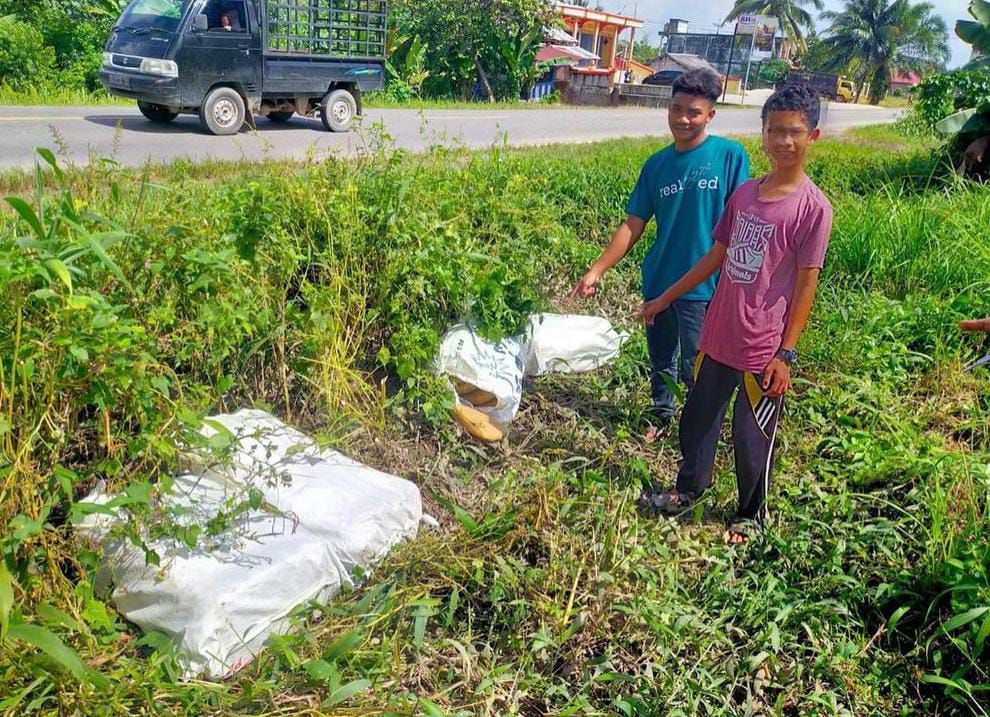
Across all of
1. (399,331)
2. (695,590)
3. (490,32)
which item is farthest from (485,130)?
(695,590)

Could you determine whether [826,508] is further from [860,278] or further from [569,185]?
[569,185]

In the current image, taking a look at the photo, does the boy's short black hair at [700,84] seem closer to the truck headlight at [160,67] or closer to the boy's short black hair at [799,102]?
the boy's short black hair at [799,102]

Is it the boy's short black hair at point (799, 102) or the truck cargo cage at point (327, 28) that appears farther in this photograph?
the truck cargo cage at point (327, 28)

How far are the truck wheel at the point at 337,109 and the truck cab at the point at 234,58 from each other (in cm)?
1

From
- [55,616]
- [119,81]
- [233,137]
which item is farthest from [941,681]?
[119,81]

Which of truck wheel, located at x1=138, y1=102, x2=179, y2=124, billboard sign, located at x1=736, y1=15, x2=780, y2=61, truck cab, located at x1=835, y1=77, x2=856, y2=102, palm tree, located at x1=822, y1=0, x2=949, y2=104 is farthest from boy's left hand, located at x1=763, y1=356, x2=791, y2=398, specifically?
palm tree, located at x1=822, y1=0, x2=949, y2=104

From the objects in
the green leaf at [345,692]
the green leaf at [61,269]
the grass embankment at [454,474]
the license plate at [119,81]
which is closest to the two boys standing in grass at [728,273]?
the grass embankment at [454,474]

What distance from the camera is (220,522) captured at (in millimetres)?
2402

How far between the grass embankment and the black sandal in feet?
0.22

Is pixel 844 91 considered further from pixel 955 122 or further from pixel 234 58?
pixel 234 58

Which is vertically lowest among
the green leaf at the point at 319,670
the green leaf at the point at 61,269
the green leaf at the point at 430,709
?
the green leaf at the point at 430,709

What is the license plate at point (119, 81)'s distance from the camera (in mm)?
10391

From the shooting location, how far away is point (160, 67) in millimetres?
10102

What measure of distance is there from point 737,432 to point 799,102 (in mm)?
1132
